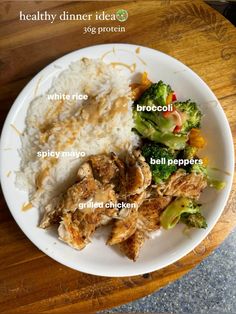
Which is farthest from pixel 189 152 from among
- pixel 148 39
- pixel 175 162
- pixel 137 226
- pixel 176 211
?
pixel 148 39

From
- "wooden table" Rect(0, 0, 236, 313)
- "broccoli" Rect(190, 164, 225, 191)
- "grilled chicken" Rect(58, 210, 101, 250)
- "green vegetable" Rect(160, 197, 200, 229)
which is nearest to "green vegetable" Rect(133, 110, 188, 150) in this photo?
"broccoli" Rect(190, 164, 225, 191)

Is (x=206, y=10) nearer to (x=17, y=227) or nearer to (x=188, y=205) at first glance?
(x=188, y=205)

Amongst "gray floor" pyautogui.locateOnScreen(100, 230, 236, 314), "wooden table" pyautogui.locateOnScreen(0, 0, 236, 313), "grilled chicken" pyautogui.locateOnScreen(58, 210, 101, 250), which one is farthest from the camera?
"gray floor" pyautogui.locateOnScreen(100, 230, 236, 314)

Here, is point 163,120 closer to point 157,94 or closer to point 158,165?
point 157,94

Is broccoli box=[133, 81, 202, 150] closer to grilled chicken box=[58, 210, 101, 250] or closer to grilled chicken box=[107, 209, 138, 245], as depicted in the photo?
grilled chicken box=[107, 209, 138, 245]

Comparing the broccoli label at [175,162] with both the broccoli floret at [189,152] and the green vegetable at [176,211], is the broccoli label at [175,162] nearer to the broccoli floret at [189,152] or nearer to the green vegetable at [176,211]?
the broccoli floret at [189,152]

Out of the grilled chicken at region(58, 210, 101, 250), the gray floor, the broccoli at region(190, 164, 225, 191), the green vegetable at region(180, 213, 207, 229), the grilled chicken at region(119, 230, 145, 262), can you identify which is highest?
the broccoli at region(190, 164, 225, 191)
